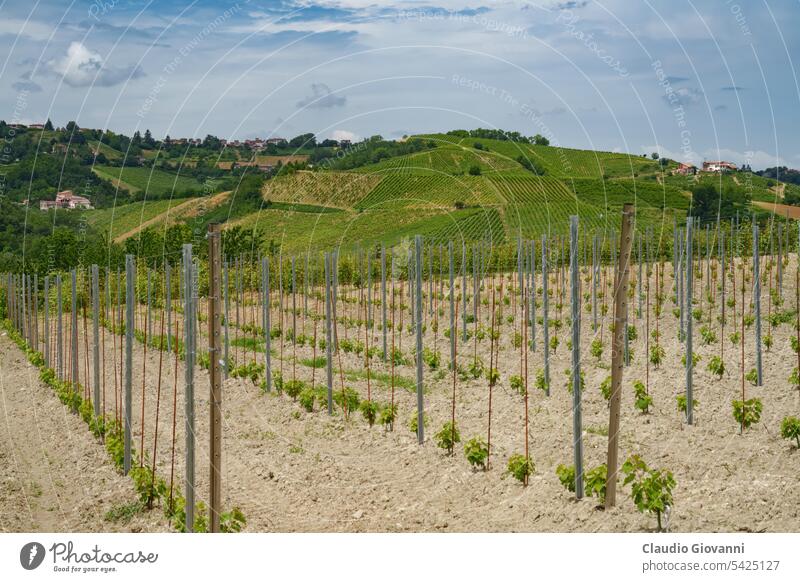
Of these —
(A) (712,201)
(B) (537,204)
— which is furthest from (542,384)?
(B) (537,204)

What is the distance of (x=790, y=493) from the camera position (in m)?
8.61

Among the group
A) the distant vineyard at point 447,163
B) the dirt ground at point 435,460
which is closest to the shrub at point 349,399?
the dirt ground at point 435,460

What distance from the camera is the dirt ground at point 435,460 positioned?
8.91m

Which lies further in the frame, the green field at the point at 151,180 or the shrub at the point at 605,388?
the green field at the point at 151,180

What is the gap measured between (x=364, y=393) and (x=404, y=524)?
7367 millimetres

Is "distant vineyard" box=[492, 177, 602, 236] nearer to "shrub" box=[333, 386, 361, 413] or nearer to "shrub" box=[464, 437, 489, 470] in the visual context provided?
"shrub" box=[333, 386, 361, 413]

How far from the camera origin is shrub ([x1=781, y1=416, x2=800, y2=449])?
10.4m

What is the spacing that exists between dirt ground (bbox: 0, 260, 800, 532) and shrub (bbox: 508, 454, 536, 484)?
14 centimetres

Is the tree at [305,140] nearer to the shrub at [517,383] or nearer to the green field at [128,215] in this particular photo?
the shrub at [517,383]

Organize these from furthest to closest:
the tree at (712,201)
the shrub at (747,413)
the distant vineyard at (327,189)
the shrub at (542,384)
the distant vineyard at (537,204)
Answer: the distant vineyard at (327,189) < the distant vineyard at (537,204) < the tree at (712,201) < the shrub at (542,384) < the shrub at (747,413)

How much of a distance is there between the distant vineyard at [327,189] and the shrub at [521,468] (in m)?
59.6

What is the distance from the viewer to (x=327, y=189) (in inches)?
2835

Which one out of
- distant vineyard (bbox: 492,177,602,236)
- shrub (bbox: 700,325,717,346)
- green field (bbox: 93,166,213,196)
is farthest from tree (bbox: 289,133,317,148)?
green field (bbox: 93,166,213,196)

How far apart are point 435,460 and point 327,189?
62.0 m
